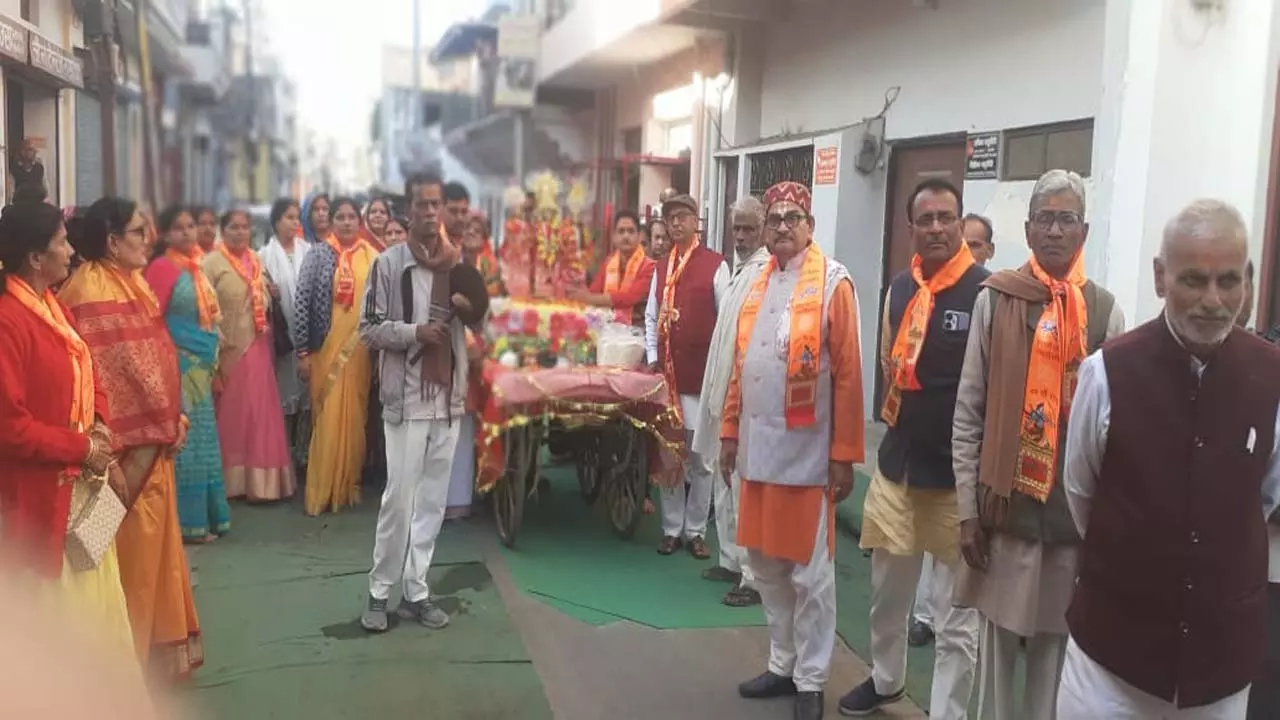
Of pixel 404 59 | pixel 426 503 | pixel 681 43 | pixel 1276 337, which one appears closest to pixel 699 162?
pixel 681 43

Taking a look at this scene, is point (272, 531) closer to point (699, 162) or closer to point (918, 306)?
point (918, 306)

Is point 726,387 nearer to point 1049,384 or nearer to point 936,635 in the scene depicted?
point 936,635

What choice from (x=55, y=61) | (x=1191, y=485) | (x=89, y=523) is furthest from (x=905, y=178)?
(x=89, y=523)

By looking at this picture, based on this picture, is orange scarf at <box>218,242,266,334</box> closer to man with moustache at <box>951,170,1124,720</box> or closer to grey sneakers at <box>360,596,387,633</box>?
grey sneakers at <box>360,596,387,633</box>

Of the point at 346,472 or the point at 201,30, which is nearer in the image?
the point at 346,472

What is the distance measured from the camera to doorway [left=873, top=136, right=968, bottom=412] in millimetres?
6855

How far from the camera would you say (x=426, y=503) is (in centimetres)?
437

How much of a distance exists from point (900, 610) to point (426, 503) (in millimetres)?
2009

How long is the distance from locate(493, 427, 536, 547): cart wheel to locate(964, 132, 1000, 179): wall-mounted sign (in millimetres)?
3217

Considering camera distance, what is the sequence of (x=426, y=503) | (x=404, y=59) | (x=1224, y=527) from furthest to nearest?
(x=404, y=59)
(x=426, y=503)
(x=1224, y=527)

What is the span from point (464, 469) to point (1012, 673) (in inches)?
153

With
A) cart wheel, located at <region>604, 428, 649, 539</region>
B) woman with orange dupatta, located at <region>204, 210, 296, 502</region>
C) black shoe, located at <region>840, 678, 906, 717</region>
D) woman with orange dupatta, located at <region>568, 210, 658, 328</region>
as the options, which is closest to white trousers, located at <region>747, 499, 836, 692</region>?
black shoe, located at <region>840, 678, 906, 717</region>

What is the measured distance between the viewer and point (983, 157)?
6316 millimetres

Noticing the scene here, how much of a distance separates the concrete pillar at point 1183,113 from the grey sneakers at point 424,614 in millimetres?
3646
